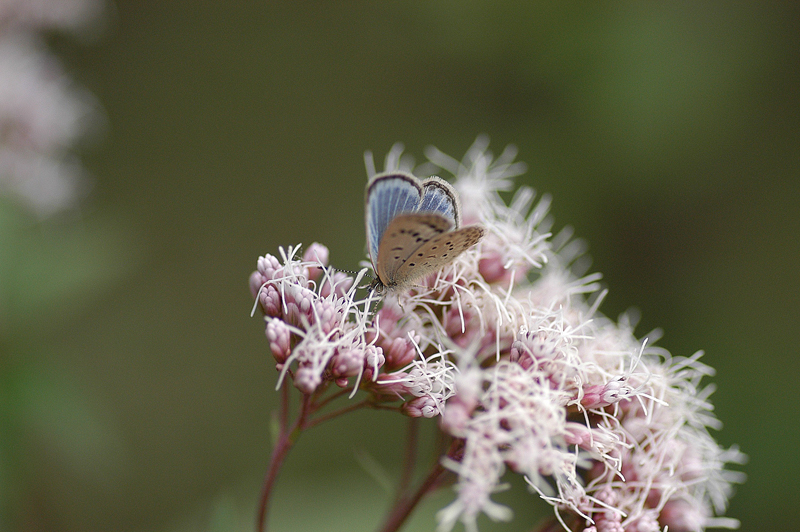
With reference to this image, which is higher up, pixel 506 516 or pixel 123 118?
pixel 123 118

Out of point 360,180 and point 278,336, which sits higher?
point 360,180

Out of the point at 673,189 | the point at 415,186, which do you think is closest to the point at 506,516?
the point at 415,186

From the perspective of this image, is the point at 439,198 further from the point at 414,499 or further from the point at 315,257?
the point at 414,499

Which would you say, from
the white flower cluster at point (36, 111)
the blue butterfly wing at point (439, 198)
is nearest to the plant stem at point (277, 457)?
the blue butterfly wing at point (439, 198)

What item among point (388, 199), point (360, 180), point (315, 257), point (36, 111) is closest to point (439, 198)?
point (388, 199)

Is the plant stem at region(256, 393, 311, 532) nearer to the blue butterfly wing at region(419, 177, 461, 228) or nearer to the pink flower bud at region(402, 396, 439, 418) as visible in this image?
the pink flower bud at region(402, 396, 439, 418)

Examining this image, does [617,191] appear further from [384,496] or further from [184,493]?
[184,493]

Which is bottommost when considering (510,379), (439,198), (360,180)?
(510,379)

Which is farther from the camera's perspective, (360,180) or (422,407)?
(360,180)
